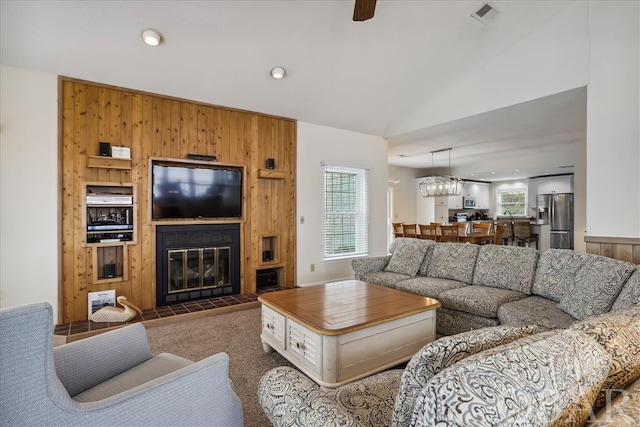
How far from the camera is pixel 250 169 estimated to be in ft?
14.9

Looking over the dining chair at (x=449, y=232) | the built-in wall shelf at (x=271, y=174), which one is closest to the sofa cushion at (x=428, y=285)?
the built-in wall shelf at (x=271, y=174)

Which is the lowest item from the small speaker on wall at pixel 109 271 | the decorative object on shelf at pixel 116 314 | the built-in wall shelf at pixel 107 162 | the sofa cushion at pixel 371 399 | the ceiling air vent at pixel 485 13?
the decorative object on shelf at pixel 116 314

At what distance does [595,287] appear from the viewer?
229 cm

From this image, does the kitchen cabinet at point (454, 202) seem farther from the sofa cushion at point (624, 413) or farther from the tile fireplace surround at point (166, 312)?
the sofa cushion at point (624, 413)

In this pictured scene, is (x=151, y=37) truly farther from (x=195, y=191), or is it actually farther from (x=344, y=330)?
(x=344, y=330)

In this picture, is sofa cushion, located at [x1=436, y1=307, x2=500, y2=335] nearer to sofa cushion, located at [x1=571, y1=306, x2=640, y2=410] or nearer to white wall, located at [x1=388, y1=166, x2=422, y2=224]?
sofa cushion, located at [x1=571, y1=306, x2=640, y2=410]

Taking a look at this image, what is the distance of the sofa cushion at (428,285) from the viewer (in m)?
3.20

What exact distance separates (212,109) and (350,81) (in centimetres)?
187

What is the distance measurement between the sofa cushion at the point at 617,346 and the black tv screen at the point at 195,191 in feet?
12.9

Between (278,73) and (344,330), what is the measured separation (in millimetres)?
3085

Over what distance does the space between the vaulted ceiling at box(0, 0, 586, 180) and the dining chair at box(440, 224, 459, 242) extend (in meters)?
1.68

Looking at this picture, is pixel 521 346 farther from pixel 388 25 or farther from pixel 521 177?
pixel 521 177

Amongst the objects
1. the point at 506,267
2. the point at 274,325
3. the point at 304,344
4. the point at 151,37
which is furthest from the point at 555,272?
the point at 151,37

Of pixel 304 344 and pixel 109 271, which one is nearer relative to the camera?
pixel 304 344
